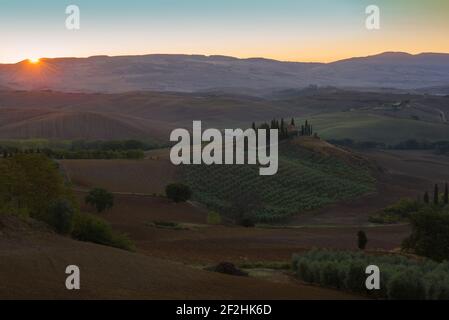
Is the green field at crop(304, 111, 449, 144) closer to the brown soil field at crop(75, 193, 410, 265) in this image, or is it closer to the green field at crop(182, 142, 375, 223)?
the green field at crop(182, 142, 375, 223)

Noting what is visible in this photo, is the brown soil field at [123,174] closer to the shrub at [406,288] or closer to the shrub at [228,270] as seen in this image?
the shrub at [228,270]

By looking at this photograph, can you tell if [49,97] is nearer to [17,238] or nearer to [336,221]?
[336,221]

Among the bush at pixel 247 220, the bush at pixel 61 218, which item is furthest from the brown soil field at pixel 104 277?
the bush at pixel 247 220

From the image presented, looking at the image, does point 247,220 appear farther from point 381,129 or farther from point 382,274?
point 381,129

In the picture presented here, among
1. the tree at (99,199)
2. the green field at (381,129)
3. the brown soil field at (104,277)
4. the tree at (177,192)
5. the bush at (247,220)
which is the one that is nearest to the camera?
the brown soil field at (104,277)

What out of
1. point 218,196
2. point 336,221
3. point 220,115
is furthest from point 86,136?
point 336,221

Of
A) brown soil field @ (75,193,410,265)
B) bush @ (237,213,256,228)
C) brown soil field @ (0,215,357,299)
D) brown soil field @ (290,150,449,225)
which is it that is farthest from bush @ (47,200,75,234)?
brown soil field @ (290,150,449,225)
